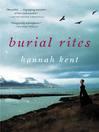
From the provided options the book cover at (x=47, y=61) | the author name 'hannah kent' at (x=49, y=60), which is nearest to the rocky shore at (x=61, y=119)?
the book cover at (x=47, y=61)

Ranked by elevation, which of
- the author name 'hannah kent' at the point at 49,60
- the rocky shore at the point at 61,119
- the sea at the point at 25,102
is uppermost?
the author name 'hannah kent' at the point at 49,60

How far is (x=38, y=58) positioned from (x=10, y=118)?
585mm

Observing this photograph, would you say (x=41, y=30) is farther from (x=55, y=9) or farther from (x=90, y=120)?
(x=90, y=120)

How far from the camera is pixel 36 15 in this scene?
4.38 meters

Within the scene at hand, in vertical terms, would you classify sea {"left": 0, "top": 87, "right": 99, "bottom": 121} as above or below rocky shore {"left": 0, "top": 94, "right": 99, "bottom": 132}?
above

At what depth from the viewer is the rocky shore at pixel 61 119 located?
4299 mm

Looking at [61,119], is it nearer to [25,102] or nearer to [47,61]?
[25,102]

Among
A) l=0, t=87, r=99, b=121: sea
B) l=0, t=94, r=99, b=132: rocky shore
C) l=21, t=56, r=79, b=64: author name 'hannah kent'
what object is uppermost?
l=21, t=56, r=79, b=64: author name 'hannah kent'

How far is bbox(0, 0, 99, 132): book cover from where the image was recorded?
4359 millimetres

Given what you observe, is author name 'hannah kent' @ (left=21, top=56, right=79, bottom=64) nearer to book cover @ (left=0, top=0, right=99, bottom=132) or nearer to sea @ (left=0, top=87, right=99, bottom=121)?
book cover @ (left=0, top=0, right=99, bottom=132)

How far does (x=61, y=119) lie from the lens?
14.3ft

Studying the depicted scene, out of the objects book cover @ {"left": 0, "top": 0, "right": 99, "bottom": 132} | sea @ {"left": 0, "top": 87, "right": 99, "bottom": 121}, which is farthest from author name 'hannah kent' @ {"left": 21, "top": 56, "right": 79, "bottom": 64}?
sea @ {"left": 0, "top": 87, "right": 99, "bottom": 121}

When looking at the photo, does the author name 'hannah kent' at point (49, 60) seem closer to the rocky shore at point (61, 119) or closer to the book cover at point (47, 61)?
the book cover at point (47, 61)

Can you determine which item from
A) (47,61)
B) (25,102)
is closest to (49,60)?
(47,61)
